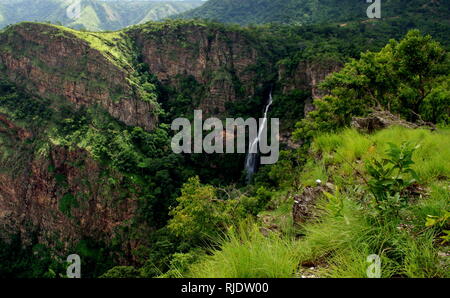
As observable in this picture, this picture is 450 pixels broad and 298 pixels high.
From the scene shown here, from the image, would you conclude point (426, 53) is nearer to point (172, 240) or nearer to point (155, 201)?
point (172, 240)

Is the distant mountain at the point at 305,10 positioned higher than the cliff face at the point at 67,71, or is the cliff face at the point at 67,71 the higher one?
the distant mountain at the point at 305,10

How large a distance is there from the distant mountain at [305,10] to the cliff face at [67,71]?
4372cm

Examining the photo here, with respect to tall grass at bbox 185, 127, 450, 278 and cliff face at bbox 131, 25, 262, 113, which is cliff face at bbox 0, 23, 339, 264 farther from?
tall grass at bbox 185, 127, 450, 278

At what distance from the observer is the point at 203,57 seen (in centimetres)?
5259

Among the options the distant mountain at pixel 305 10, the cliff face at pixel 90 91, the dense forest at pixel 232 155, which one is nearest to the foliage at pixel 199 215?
the dense forest at pixel 232 155

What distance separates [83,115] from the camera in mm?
42062

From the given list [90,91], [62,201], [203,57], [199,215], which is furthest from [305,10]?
[199,215]

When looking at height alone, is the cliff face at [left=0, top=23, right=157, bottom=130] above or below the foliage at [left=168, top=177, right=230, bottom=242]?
above

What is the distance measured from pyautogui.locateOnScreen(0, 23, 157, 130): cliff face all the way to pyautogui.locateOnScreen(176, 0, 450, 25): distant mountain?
4372 cm

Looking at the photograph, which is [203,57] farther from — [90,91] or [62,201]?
[62,201]

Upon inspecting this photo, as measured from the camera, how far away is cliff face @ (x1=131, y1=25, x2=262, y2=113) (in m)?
50.6

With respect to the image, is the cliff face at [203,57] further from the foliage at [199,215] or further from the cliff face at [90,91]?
the foliage at [199,215]

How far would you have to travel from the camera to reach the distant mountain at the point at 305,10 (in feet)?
224

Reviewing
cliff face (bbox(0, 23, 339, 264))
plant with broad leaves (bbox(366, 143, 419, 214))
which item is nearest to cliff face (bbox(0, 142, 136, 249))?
cliff face (bbox(0, 23, 339, 264))
